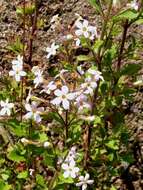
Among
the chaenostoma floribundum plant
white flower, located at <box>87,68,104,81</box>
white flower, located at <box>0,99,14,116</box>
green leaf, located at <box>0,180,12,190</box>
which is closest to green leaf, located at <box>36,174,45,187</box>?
the chaenostoma floribundum plant

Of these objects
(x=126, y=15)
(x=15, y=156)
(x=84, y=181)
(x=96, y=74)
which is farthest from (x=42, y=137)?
(x=126, y=15)

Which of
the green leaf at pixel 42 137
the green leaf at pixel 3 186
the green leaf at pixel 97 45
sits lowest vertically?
the green leaf at pixel 3 186

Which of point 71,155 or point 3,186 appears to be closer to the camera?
point 71,155

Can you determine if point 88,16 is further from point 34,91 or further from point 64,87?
point 64,87

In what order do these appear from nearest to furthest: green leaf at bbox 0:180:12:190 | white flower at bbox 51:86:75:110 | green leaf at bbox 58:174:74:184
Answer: white flower at bbox 51:86:75:110, green leaf at bbox 58:174:74:184, green leaf at bbox 0:180:12:190

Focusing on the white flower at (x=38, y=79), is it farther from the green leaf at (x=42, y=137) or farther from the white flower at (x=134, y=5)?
the white flower at (x=134, y=5)

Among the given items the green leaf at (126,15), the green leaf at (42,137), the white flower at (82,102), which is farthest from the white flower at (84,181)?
the green leaf at (126,15)

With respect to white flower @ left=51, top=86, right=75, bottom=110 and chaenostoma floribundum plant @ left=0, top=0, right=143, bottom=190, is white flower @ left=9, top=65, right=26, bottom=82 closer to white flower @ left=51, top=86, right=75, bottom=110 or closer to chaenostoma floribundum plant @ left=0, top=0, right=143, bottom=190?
chaenostoma floribundum plant @ left=0, top=0, right=143, bottom=190

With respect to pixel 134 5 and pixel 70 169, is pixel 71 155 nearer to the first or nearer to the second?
pixel 70 169
